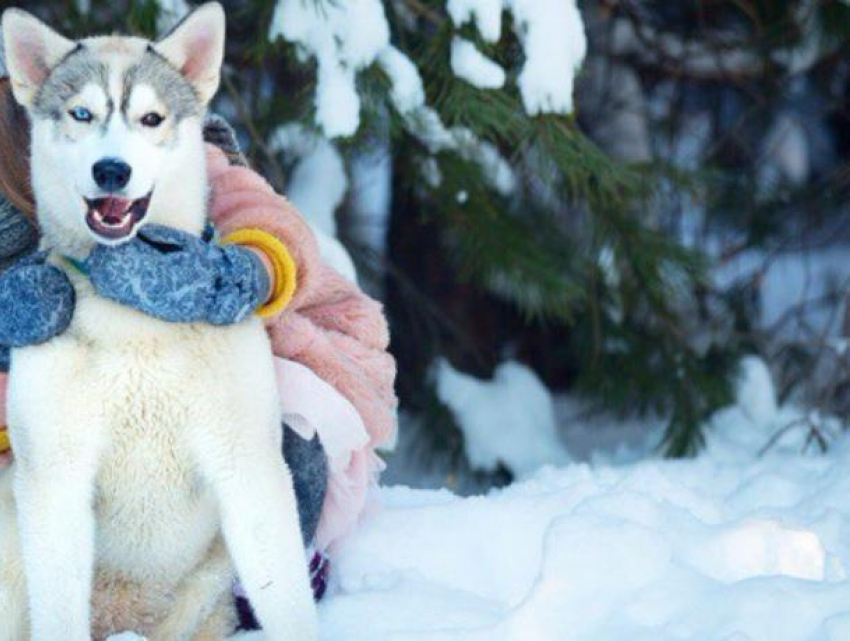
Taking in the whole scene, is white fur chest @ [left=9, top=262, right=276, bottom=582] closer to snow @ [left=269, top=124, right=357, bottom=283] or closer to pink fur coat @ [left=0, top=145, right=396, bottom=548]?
pink fur coat @ [left=0, top=145, right=396, bottom=548]

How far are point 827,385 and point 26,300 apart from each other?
349 centimetres

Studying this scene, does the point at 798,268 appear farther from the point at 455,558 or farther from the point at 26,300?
the point at 26,300

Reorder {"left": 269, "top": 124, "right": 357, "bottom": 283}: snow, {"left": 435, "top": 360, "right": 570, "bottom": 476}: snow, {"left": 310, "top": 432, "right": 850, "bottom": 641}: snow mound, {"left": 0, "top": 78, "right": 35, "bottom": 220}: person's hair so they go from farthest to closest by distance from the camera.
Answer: {"left": 435, "top": 360, "right": 570, "bottom": 476}: snow, {"left": 269, "top": 124, "right": 357, "bottom": 283}: snow, {"left": 0, "top": 78, "right": 35, "bottom": 220}: person's hair, {"left": 310, "top": 432, "right": 850, "bottom": 641}: snow mound

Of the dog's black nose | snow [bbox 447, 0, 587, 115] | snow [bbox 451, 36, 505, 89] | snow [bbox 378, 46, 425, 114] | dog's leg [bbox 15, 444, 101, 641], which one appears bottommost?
dog's leg [bbox 15, 444, 101, 641]

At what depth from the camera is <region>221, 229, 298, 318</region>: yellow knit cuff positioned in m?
2.82

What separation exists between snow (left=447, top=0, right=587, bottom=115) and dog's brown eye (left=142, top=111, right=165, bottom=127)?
141 centimetres

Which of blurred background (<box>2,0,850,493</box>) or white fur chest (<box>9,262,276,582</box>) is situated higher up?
white fur chest (<box>9,262,276,582</box>)

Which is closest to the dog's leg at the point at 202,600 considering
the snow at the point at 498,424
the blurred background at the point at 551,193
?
the blurred background at the point at 551,193

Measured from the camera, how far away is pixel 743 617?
9.36 feet

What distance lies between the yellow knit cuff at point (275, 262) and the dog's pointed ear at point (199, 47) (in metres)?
0.26

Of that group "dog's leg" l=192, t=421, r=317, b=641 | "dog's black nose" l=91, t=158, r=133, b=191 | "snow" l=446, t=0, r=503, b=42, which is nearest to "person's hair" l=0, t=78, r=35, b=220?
"dog's black nose" l=91, t=158, r=133, b=191

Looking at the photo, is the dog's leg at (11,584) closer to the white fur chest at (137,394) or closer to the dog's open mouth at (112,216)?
the white fur chest at (137,394)

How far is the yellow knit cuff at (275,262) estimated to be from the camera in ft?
9.25

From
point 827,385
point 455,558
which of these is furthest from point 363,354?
point 827,385
